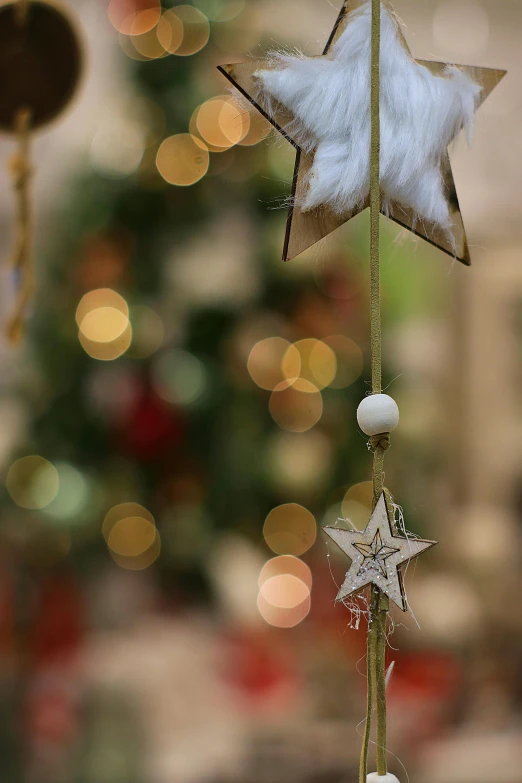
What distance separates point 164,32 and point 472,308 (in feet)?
3.34

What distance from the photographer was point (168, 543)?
3.50ft

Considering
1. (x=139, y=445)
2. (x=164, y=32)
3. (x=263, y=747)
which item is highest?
(x=164, y=32)

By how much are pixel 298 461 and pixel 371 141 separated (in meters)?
0.79

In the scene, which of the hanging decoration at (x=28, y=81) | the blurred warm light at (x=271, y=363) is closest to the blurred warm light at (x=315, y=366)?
the blurred warm light at (x=271, y=363)

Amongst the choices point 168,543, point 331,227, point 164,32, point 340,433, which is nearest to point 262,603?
point 168,543

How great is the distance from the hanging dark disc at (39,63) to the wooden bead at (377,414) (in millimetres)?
367

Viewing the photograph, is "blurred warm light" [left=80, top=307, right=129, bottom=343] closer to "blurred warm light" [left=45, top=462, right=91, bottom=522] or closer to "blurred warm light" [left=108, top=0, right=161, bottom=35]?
"blurred warm light" [left=45, top=462, right=91, bottom=522]

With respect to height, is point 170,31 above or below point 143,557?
above

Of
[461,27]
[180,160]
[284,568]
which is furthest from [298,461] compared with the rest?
[461,27]

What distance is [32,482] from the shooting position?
1.02 meters

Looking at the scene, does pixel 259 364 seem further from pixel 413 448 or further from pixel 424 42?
pixel 424 42

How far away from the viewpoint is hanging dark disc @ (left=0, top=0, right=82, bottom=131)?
0.50m

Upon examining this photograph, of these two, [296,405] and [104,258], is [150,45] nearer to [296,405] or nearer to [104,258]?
[104,258]

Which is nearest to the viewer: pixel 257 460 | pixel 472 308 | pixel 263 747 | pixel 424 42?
pixel 257 460
